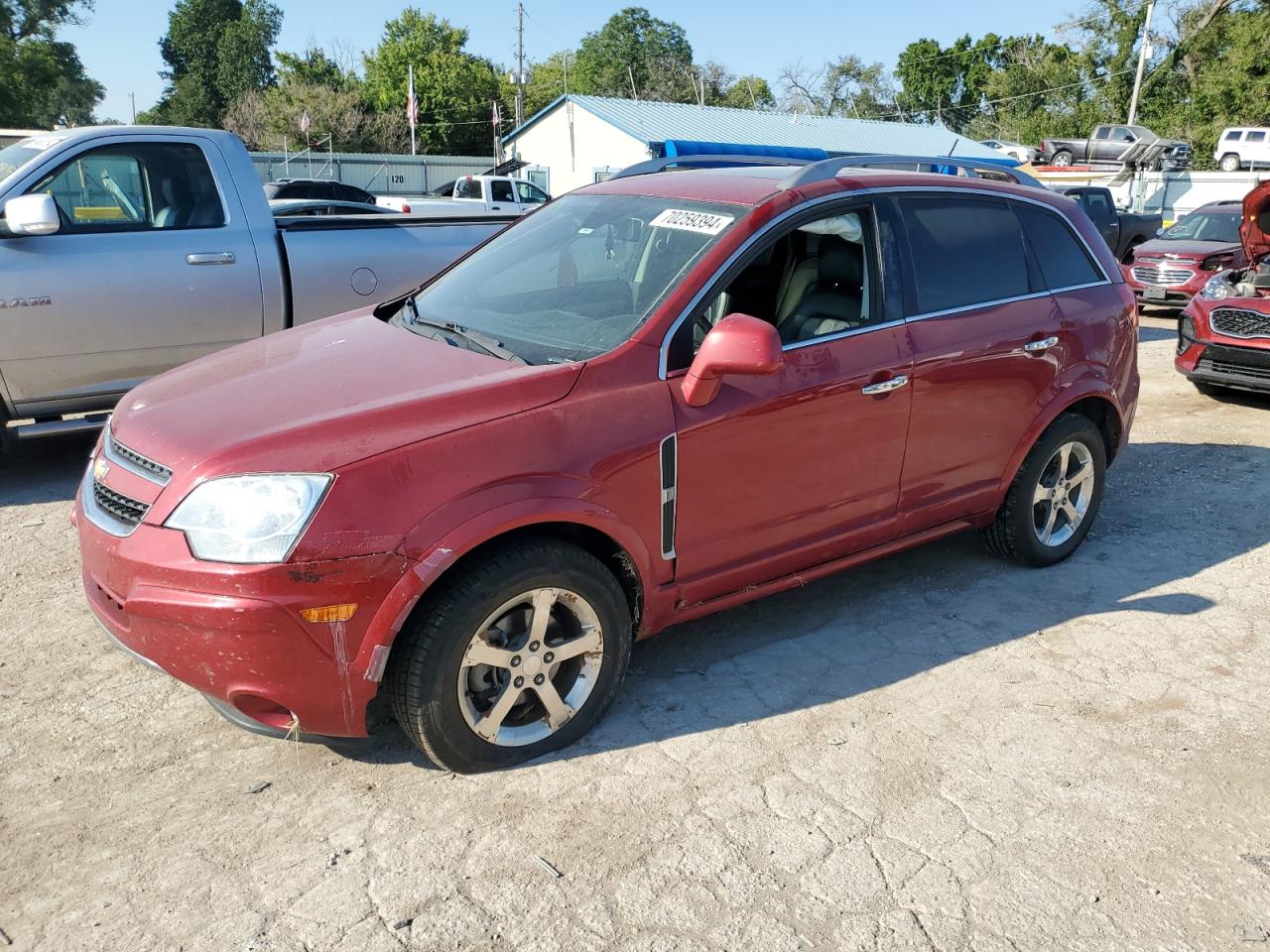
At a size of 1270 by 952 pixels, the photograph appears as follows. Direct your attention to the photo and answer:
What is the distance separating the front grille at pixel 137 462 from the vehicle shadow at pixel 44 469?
9.30ft

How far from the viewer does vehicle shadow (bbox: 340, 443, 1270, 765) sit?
11.9 ft

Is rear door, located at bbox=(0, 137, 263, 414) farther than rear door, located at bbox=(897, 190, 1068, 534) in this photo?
Yes

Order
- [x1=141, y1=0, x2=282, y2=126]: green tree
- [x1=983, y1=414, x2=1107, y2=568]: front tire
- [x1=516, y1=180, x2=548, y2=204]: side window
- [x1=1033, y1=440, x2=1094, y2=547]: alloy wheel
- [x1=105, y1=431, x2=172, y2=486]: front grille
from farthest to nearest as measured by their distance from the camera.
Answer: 1. [x1=141, y1=0, x2=282, y2=126]: green tree
2. [x1=516, y1=180, x2=548, y2=204]: side window
3. [x1=1033, y1=440, x2=1094, y2=547]: alloy wheel
4. [x1=983, y1=414, x2=1107, y2=568]: front tire
5. [x1=105, y1=431, x2=172, y2=486]: front grille

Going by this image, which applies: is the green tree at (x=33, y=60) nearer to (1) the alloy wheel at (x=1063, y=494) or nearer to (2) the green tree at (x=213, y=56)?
(2) the green tree at (x=213, y=56)

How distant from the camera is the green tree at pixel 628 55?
92750 millimetres

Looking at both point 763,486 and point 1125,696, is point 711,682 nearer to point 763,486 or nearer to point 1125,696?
point 763,486

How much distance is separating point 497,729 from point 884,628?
6.12 feet

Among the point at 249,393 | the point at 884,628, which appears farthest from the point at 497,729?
the point at 884,628

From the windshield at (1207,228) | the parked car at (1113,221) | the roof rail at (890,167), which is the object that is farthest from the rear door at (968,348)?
the parked car at (1113,221)

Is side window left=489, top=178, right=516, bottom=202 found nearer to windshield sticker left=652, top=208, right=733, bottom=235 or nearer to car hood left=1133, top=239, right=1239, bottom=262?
car hood left=1133, top=239, right=1239, bottom=262

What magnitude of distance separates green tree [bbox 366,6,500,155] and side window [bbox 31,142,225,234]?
53.8 m

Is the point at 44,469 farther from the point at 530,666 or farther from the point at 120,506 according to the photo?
the point at 530,666

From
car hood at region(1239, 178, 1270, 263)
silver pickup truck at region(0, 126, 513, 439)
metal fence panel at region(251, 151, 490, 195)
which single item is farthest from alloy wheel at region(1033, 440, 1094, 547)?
metal fence panel at region(251, 151, 490, 195)

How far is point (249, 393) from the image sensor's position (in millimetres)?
3248
